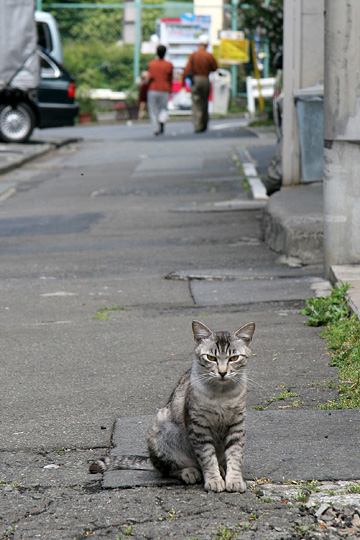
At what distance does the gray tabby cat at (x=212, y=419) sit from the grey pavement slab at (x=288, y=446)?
0.59 ft

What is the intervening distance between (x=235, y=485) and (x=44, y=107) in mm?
25544

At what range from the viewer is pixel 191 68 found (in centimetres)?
3281

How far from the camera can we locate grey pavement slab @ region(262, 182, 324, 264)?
11898mm

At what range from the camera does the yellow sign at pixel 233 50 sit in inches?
1735

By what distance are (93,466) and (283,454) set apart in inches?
33.8

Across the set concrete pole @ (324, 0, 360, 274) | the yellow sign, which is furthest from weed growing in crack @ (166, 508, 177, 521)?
the yellow sign

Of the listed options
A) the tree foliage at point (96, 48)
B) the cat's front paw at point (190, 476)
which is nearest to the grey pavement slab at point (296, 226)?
the cat's front paw at point (190, 476)

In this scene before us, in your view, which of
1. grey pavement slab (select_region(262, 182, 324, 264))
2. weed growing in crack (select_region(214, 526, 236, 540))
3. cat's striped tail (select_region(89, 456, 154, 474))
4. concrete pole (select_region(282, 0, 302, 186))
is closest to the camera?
weed growing in crack (select_region(214, 526, 236, 540))

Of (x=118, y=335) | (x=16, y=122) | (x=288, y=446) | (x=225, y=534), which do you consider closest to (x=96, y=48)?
(x=16, y=122)

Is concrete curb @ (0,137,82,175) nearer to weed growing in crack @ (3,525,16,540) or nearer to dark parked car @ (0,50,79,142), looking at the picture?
dark parked car @ (0,50,79,142)

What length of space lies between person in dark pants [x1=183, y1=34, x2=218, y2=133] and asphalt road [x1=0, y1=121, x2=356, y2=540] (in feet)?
41.6

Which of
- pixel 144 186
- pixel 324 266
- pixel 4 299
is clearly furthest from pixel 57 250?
pixel 144 186

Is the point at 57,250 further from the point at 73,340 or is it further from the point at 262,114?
the point at 262,114

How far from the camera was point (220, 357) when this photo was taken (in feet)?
17.4
